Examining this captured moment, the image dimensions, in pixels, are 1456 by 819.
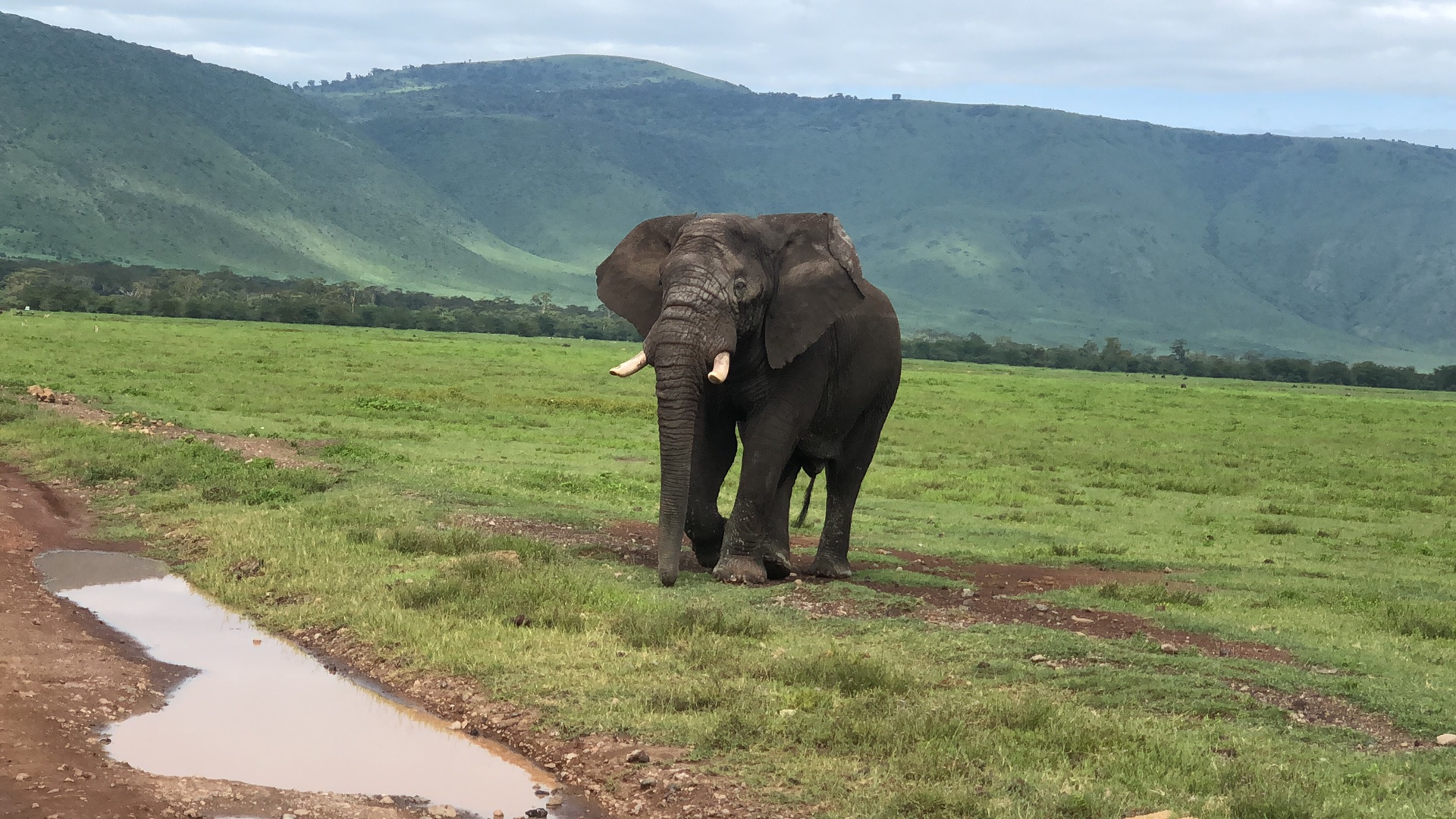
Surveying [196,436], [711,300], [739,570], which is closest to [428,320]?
[196,436]

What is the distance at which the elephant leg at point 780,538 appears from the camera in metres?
14.9

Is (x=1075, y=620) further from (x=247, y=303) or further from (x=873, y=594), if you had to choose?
(x=247, y=303)

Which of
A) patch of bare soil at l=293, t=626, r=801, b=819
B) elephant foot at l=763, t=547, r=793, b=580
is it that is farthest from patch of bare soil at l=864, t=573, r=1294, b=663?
patch of bare soil at l=293, t=626, r=801, b=819

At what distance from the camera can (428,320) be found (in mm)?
107188

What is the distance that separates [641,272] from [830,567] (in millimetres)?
3746

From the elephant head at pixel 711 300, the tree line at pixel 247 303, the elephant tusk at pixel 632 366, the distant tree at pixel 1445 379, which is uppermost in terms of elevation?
the elephant head at pixel 711 300

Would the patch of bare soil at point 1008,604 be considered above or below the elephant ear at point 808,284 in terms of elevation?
below

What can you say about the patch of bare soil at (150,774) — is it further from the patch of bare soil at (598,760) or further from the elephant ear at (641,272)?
the elephant ear at (641,272)

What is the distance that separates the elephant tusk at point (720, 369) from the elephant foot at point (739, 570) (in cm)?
201

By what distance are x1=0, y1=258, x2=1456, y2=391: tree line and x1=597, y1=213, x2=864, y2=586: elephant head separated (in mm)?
80818

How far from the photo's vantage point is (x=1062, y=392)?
61.5 metres

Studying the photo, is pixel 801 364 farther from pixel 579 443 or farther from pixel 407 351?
pixel 407 351

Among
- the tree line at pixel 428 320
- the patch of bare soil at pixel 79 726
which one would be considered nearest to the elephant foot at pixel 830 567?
the patch of bare soil at pixel 79 726

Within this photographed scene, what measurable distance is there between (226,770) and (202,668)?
2.58 metres
